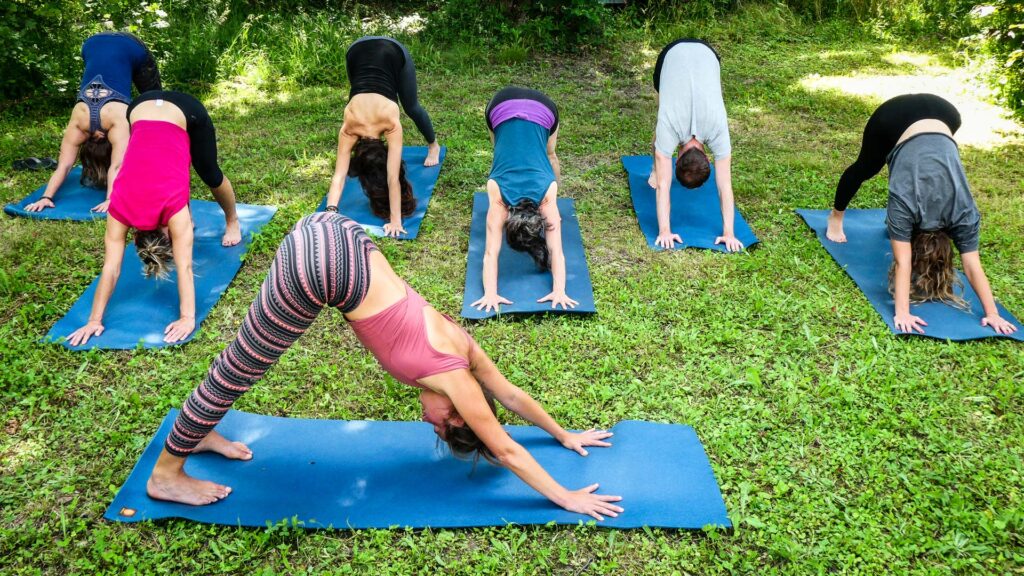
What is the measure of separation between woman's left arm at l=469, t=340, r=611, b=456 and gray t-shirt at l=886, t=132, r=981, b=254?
2441 mm

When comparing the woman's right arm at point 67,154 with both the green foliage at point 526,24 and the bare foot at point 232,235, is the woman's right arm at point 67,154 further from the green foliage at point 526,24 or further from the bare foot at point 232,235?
the green foliage at point 526,24

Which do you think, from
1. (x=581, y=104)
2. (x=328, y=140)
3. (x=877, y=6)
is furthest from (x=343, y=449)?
(x=877, y=6)

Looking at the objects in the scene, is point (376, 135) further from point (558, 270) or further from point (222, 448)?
point (222, 448)

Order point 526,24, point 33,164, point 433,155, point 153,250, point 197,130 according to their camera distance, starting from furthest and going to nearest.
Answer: point 526,24
point 433,155
point 33,164
point 197,130
point 153,250

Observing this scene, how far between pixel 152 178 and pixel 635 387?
3165 millimetres

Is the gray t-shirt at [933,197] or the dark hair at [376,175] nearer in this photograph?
the gray t-shirt at [933,197]

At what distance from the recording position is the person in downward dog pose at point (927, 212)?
419cm

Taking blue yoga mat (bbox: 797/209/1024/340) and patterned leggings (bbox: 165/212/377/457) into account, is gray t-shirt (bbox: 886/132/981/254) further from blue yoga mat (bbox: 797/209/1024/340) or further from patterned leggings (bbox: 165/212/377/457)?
patterned leggings (bbox: 165/212/377/457)

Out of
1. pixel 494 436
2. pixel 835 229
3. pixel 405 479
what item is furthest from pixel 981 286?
pixel 405 479

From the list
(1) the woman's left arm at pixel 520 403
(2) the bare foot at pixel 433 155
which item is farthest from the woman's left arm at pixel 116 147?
(1) the woman's left arm at pixel 520 403

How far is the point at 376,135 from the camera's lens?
5242 millimetres

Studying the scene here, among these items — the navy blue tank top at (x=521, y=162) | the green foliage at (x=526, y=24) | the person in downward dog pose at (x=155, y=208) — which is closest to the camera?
the person in downward dog pose at (x=155, y=208)

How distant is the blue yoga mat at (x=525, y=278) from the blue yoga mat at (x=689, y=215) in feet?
1.93

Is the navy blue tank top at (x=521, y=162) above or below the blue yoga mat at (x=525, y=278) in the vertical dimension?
above
